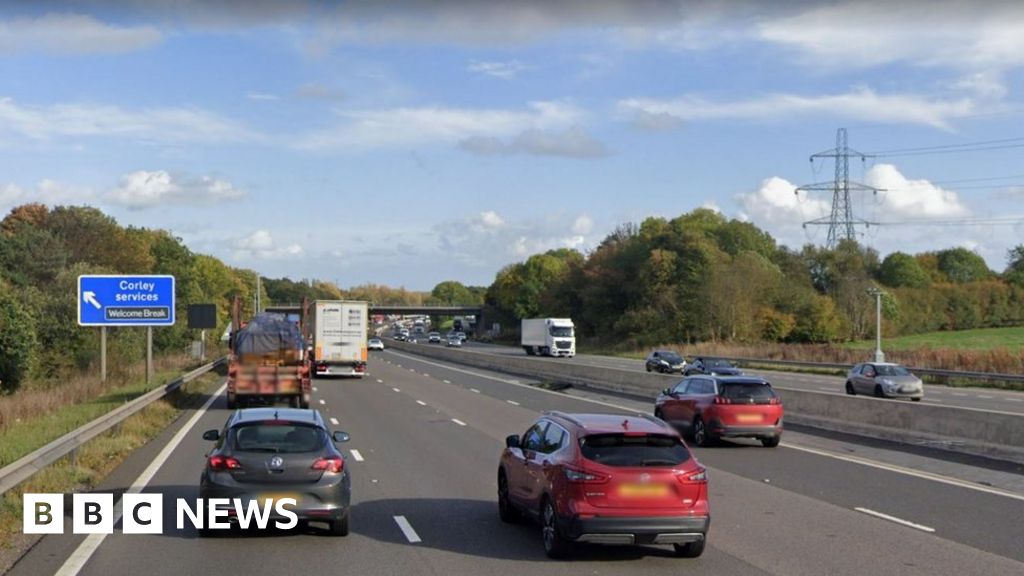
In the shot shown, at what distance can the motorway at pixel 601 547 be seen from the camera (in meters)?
11.2

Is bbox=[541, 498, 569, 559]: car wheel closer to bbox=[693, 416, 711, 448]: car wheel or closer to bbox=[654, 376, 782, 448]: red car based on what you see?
bbox=[654, 376, 782, 448]: red car

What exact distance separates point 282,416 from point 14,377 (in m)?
45.7

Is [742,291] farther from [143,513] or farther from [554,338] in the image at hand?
[143,513]

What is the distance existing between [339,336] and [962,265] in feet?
416

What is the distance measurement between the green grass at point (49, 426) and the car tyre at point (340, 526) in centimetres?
724

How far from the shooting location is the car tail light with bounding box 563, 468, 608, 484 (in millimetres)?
11258

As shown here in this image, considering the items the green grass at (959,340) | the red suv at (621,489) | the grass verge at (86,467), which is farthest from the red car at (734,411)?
the green grass at (959,340)

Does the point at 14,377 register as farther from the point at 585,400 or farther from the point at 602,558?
the point at 602,558

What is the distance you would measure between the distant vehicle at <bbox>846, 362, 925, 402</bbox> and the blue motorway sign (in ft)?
82.7

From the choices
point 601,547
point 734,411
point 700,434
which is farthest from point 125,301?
point 601,547

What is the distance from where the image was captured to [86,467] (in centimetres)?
1814

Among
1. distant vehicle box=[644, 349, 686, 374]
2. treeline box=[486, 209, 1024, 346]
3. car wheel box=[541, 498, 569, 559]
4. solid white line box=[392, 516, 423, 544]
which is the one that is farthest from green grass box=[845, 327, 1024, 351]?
car wheel box=[541, 498, 569, 559]

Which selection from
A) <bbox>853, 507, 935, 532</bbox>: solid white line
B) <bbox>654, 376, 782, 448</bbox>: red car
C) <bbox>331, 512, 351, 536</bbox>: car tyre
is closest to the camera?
<bbox>331, 512, 351, 536</bbox>: car tyre

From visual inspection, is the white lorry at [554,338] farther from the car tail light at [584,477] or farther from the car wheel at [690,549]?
the car tail light at [584,477]
